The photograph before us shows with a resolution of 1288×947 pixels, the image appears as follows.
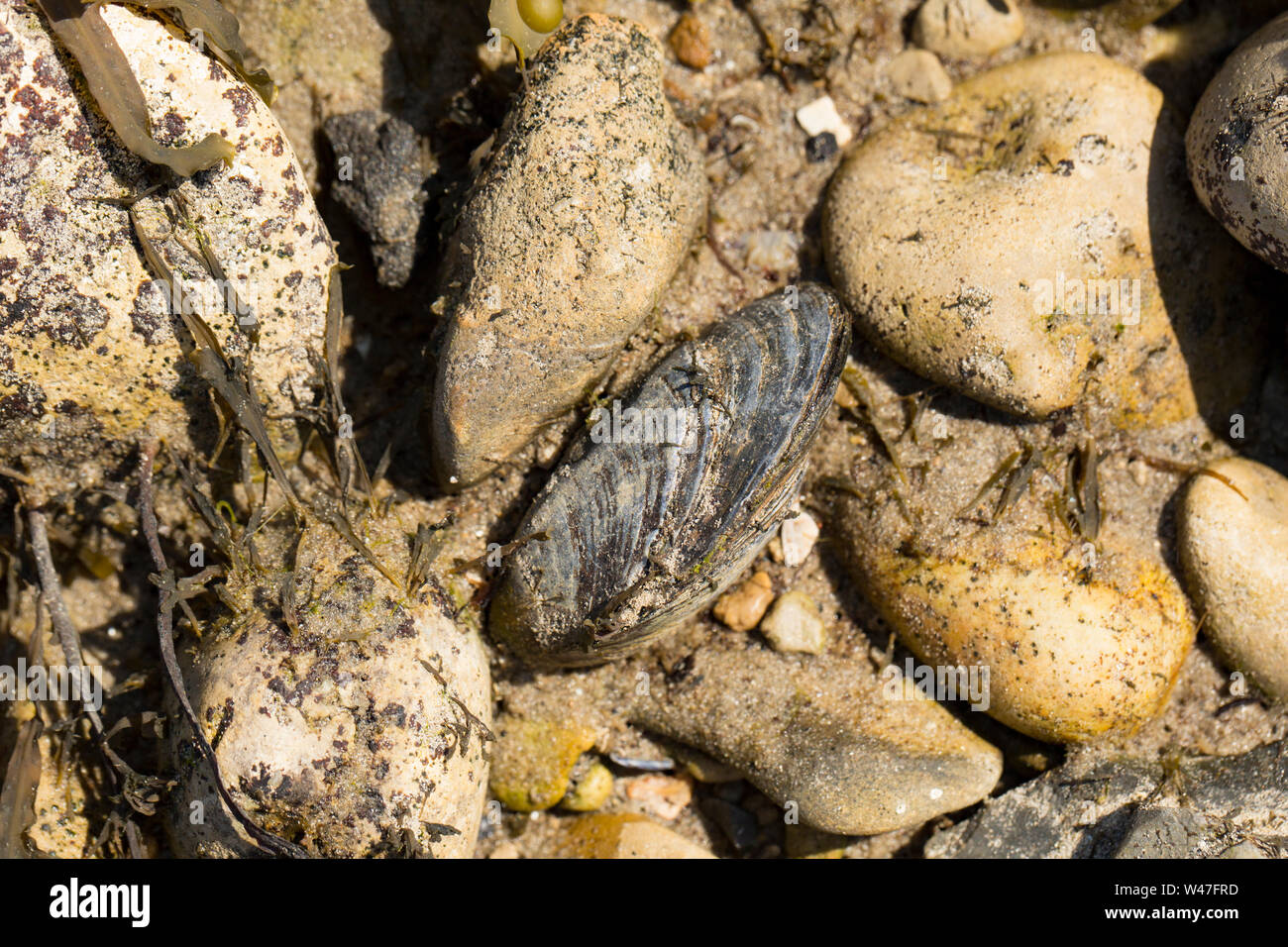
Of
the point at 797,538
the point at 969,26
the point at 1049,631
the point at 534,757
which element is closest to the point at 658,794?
the point at 534,757

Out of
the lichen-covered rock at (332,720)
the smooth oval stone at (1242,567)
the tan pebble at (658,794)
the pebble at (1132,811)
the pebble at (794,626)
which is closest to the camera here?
the lichen-covered rock at (332,720)

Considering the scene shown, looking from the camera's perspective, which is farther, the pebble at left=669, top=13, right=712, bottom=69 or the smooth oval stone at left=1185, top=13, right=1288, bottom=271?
the pebble at left=669, top=13, right=712, bottom=69

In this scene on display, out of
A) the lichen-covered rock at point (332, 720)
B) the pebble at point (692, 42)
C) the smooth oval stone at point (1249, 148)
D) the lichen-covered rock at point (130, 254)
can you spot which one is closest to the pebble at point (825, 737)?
the lichen-covered rock at point (332, 720)

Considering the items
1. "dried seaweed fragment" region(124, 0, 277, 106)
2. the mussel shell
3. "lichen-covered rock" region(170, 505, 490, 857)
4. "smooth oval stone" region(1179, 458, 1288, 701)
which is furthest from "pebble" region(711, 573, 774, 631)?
"dried seaweed fragment" region(124, 0, 277, 106)

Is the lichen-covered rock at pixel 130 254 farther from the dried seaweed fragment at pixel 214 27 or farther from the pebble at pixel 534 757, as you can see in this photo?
the pebble at pixel 534 757

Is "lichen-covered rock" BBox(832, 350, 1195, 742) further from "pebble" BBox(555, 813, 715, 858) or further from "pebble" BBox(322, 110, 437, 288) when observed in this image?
"pebble" BBox(322, 110, 437, 288)
